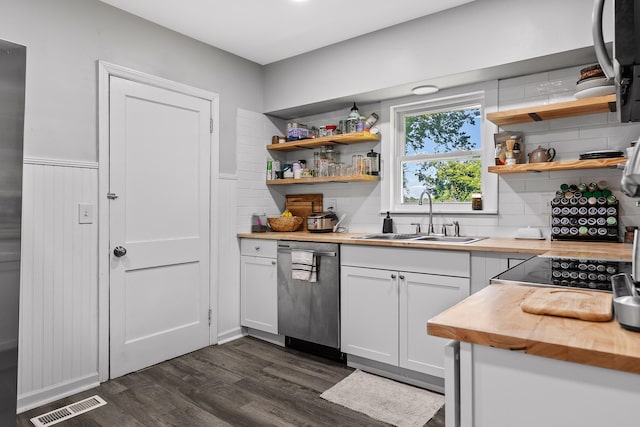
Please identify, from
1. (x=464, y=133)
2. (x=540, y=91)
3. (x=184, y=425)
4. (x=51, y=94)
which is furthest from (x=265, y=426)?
(x=540, y=91)

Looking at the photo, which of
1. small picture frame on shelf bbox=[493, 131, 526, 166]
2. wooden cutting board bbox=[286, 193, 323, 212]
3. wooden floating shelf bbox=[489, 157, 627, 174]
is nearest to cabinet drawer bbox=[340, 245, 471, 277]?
→ wooden floating shelf bbox=[489, 157, 627, 174]

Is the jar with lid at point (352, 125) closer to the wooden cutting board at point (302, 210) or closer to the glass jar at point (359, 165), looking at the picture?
the glass jar at point (359, 165)

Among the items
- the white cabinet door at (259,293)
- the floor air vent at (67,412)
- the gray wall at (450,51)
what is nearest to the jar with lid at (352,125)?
the gray wall at (450,51)

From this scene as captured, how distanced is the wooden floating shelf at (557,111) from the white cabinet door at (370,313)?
1329 millimetres

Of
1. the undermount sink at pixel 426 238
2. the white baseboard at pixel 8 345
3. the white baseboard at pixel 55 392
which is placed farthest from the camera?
the undermount sink at pixel 426 238

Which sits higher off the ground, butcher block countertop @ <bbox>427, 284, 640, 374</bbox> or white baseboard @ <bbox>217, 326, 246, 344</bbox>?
butcher block countertop @ <bbox>427, 284, 640, 374</bbox>

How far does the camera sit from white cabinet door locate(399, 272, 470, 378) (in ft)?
8.28

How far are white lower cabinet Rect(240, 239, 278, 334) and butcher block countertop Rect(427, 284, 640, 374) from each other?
2.57 metres

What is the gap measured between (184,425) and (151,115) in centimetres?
216

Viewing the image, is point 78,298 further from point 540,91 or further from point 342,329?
point 540,91

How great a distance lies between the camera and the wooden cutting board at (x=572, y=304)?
90 centimetres

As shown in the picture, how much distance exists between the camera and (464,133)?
10.8 feet

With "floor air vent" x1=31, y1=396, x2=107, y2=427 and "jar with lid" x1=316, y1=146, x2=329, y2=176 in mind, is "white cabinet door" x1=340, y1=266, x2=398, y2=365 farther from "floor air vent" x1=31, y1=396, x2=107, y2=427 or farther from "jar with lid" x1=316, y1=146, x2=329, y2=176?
"floor air vent" x1=31, y1=396, x2=107, y2=427

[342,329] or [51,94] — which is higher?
[51,94]
